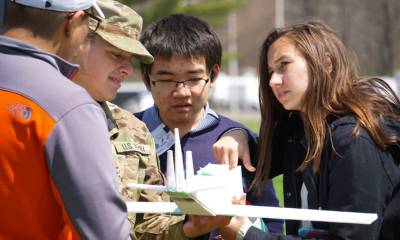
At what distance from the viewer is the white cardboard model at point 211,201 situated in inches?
71.8

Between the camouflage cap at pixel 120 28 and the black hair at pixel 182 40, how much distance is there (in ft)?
2.12

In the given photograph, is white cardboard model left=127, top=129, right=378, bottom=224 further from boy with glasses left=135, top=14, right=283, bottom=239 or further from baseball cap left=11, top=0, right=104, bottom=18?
boy with glasses left=135, top=14, right=283, bottom=239

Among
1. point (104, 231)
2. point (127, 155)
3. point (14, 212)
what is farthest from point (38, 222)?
point (127, 155)

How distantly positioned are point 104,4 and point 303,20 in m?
1.30

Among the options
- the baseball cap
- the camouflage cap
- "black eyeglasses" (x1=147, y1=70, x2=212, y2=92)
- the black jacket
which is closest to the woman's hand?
the black jacket

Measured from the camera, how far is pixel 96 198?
61.5 inches

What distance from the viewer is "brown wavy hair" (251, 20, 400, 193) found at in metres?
2.43

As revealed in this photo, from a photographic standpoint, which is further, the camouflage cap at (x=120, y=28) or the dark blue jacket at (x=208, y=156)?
the dark blue jacket at (x=208, y=156)

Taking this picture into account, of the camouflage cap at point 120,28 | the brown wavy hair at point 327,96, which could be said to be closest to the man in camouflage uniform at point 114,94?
the camouflage cap at point 120,28

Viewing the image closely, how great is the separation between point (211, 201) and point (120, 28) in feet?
3.75

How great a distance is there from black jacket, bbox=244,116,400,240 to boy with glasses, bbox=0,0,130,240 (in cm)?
110

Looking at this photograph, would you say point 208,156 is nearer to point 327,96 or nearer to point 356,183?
point 327,96

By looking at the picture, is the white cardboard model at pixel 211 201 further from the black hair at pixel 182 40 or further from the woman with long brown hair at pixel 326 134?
the black hair at pixel 182 40

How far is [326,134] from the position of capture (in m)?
2.48
